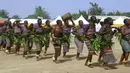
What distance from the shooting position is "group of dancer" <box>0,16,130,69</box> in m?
10.1

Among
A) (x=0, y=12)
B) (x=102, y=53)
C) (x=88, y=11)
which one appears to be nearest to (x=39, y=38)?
(x=102, y=53)

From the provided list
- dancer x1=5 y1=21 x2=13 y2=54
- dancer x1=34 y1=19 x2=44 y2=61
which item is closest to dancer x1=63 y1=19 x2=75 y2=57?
dancer x1=34 y1=19 x2=44 y2=61

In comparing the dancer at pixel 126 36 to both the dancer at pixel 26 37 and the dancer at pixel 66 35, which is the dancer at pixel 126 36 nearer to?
the dancer at pixel 66 35

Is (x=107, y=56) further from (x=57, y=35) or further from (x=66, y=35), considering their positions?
(x=66, y=35)

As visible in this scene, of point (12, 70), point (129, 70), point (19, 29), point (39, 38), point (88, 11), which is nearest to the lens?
point (129, 70)

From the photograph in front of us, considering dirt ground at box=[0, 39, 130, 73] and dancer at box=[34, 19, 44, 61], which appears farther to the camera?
dancer at box=[34, 19, 44, 61]

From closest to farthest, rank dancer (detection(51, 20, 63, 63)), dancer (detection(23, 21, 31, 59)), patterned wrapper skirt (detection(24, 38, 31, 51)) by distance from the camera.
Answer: dancer (detection(51, 20, 63, 63))
dancer (detection(23, 21, 31, 59))
patterned wrapper skirt (detection(24, 38, 31, 51))

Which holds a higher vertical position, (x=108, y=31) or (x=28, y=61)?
(x=108, y=31)

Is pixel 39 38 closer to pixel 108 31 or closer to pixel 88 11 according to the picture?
pixel 108 31

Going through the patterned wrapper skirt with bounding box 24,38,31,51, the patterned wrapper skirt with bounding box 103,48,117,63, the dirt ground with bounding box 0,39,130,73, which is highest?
the patterned wrapper skirt with bounding box 24,38,31,51

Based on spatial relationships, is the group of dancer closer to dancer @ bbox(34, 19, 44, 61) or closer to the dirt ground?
dancer @ bbox(34, 19, 44, 61)

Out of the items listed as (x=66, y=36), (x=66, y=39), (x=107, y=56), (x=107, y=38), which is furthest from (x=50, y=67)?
(x=107, y=38)

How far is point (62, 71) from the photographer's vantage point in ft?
33.6

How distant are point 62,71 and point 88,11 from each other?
74542 millimetres
